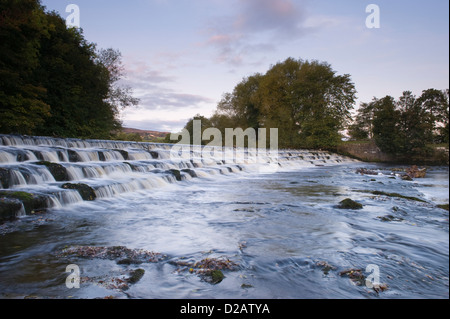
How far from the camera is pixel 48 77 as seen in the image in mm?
20047

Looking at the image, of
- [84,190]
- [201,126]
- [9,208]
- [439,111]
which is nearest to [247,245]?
[439,111]

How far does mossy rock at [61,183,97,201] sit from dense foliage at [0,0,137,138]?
11.6 meters

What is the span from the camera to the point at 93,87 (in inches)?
943

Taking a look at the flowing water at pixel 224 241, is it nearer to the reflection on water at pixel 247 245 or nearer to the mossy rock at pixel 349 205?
the reflection on water at pixel 247 245

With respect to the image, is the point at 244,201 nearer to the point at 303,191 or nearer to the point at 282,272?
the point at 303,191

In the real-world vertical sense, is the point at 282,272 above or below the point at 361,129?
below

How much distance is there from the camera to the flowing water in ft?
8.17

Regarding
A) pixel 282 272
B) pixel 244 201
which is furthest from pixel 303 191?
pixel 282 272

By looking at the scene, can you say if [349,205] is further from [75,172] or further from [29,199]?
[75,172]

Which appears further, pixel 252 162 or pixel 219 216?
pixel 252 162

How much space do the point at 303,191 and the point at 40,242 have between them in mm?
7006

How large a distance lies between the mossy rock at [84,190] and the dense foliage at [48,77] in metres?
11.6

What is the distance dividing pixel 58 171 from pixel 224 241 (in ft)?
19.6
